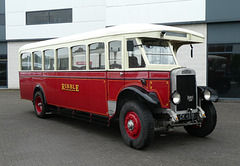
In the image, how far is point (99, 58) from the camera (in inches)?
273

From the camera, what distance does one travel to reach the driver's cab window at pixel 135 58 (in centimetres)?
600

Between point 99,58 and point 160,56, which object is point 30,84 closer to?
point 99,58

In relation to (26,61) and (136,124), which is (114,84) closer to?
(136,124)

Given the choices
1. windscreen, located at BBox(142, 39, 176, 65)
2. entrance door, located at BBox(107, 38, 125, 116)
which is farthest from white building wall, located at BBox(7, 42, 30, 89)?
windscreen, located at BBox(142, 39, 176, 65)

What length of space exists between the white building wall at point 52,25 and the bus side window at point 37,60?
31.1ft

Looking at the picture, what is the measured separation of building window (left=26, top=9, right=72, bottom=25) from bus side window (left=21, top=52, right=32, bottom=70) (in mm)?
9629

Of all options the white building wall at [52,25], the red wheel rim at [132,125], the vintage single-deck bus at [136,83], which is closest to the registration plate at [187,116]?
the vintage single-deck bus at [136,83]

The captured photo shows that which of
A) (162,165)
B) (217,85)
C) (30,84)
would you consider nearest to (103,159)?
(162,165)

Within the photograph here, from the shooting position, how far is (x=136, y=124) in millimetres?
5766

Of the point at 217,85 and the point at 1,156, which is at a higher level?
the point at 217,85

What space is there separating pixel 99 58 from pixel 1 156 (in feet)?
10.3

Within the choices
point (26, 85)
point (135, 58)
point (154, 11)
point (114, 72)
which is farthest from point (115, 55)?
point (154, 11)

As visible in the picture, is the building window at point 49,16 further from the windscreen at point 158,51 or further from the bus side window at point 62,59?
the windscreen at point 158,51

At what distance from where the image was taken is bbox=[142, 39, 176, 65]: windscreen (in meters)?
6.10
